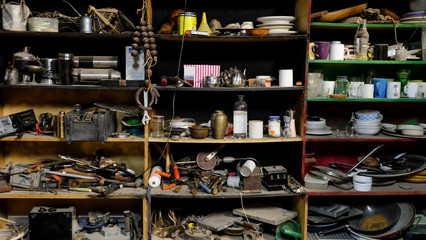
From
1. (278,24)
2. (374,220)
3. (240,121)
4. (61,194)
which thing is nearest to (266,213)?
(240,121)

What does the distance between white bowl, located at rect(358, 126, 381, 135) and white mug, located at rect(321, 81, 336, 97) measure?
42 centimetres

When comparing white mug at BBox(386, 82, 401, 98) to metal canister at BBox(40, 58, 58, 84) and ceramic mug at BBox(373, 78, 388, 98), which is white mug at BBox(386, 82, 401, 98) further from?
metal canister at BBox(40, 58, 58, 84)

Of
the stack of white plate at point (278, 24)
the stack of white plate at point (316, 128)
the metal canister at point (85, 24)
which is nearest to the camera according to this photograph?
the metal canister at point (85, 24)

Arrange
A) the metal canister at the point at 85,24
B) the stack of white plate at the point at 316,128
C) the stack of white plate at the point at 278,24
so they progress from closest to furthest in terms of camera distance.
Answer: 1. the metal canister at the point at 85,24
2. the stack of white plate at the point at 278,24
3. the stack of white plate at the point at 316,128

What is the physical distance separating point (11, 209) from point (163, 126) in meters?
1.66

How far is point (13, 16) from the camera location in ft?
9.91

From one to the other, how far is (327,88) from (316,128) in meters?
0.36

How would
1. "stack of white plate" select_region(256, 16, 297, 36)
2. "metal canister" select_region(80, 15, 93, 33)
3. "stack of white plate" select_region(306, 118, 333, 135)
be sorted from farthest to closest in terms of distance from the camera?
"stack of white plate" select_region(306, 118, 333, 135) < "stack of white plate" select_region(256, 16, 297, 36) < "metal canister" select_region(80, 15, 93, 33)

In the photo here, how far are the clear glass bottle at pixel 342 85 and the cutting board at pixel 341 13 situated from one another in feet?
1.64

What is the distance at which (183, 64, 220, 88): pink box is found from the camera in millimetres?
3260

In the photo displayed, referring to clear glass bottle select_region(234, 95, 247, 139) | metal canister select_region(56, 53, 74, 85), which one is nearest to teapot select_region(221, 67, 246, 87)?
clear glass bottle select_region(234, 95, 247, 139)

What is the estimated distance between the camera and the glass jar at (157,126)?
10.6 ft

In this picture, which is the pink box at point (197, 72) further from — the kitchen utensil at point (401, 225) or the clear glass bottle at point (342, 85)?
the kitchen utensil at point (401, 225)

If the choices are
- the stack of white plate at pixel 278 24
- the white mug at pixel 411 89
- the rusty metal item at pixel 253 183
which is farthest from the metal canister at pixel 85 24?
the white mug at pixel 411 89
